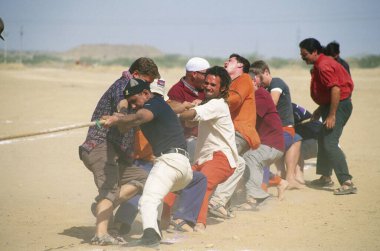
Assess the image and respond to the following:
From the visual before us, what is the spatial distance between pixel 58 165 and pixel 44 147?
2074 millimetres

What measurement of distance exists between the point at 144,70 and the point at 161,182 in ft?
4.28

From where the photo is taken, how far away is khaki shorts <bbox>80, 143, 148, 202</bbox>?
7145 mm

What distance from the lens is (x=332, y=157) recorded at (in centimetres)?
1013

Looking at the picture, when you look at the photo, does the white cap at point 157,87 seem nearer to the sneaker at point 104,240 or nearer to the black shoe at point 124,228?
the black shoe at point 124,228

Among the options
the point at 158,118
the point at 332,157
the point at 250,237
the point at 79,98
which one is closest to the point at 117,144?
the point at 158,118

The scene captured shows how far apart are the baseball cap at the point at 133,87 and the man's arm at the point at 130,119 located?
0.23 meters

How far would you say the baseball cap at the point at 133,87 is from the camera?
23.2ft

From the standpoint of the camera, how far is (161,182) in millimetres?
6973

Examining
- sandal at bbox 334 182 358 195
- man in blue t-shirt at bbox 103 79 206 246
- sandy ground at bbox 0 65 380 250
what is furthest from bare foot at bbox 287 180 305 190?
man in blue t-shirt at bbox 103 79 206 246

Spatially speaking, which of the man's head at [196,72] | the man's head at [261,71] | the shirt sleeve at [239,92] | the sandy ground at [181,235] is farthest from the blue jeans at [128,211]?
the man's head at [261,71]

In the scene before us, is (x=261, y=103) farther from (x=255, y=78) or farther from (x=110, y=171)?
(x=110, y=171)

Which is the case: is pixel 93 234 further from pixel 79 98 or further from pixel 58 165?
pixel 79 98

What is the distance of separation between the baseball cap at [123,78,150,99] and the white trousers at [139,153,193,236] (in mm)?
688

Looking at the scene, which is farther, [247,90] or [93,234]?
[247,90]
